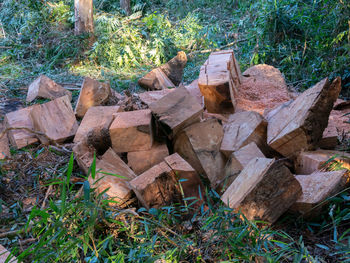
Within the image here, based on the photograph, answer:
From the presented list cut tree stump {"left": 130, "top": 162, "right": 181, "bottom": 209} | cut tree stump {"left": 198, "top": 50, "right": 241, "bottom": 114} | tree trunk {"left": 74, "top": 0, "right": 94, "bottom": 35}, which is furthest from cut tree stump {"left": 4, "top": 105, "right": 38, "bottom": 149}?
tree trunk {"left": 74, "top": 0, "right": 94, "bottom": 35}

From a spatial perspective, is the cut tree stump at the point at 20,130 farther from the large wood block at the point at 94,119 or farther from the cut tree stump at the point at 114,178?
the cut tree stump at the point at 114,178

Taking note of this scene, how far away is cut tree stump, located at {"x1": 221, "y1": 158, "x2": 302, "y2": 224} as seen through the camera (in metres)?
1.68

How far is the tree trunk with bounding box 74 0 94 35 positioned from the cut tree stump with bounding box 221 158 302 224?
497 centimetres

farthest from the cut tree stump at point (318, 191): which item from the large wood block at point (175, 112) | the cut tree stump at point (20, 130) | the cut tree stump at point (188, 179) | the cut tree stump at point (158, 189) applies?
the cut tree stump at point (20, 130)

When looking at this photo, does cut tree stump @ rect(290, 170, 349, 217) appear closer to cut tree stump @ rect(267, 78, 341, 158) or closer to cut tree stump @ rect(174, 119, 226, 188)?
cut tree stump @ rect(267, 78, 341, 158)

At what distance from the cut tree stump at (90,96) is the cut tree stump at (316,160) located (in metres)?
2.07

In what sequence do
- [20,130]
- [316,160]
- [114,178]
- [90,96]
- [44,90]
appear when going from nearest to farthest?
[316,160]
[114,178]
[20,130]
[90,96]
[44,90]

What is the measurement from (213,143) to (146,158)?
1.58ft

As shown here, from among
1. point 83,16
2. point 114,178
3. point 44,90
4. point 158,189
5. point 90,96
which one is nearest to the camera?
point 158,189

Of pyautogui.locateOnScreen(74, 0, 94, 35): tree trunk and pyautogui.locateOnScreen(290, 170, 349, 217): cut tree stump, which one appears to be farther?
pyautogui.locateOnScreen(74, 0, 94, 35): tree trunk

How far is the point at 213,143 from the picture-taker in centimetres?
230

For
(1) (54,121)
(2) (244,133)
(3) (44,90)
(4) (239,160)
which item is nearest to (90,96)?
(1) (54,121)

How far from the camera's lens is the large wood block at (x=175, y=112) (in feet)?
7.39

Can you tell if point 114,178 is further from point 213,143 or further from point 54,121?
point 54,121
